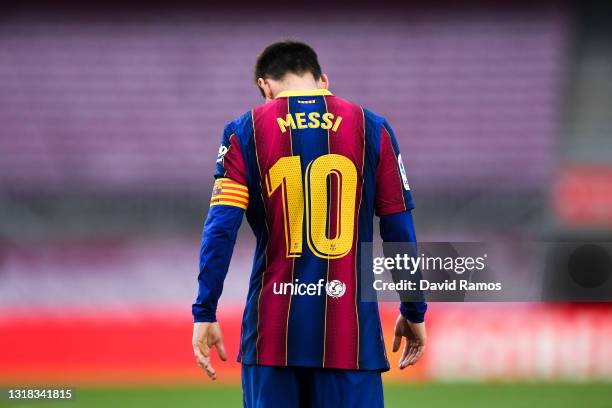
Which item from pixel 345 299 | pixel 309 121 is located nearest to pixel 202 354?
pixel 345 299

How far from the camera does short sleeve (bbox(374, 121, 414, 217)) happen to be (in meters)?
2.29

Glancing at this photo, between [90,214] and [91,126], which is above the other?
[91,126]

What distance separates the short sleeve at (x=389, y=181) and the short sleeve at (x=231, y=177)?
0.35 meters

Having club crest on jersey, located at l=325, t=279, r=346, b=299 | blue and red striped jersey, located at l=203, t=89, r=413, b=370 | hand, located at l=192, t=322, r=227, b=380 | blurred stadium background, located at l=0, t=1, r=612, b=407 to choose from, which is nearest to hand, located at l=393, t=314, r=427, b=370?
blue and red striped jersey, located at l=203, t=89, r=413, b=370

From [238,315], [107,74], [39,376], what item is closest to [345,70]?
[107,74]

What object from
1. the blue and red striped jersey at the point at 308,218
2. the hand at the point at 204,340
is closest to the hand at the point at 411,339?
the blue and red striped jersey at the point at 308,218

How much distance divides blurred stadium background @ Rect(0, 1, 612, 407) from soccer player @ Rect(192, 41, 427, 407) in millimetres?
5705

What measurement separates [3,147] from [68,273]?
163 cm

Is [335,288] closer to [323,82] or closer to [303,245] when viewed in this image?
[303,245]

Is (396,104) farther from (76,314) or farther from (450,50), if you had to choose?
(76,314)

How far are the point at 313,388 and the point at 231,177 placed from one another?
1.87 ft

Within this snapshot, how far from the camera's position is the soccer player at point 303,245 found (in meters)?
Result: 2.21

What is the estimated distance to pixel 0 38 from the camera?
9641 mm

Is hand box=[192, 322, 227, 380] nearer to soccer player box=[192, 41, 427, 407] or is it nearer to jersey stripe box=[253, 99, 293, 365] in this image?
soccer player box=[192, 41, 427, 407]
